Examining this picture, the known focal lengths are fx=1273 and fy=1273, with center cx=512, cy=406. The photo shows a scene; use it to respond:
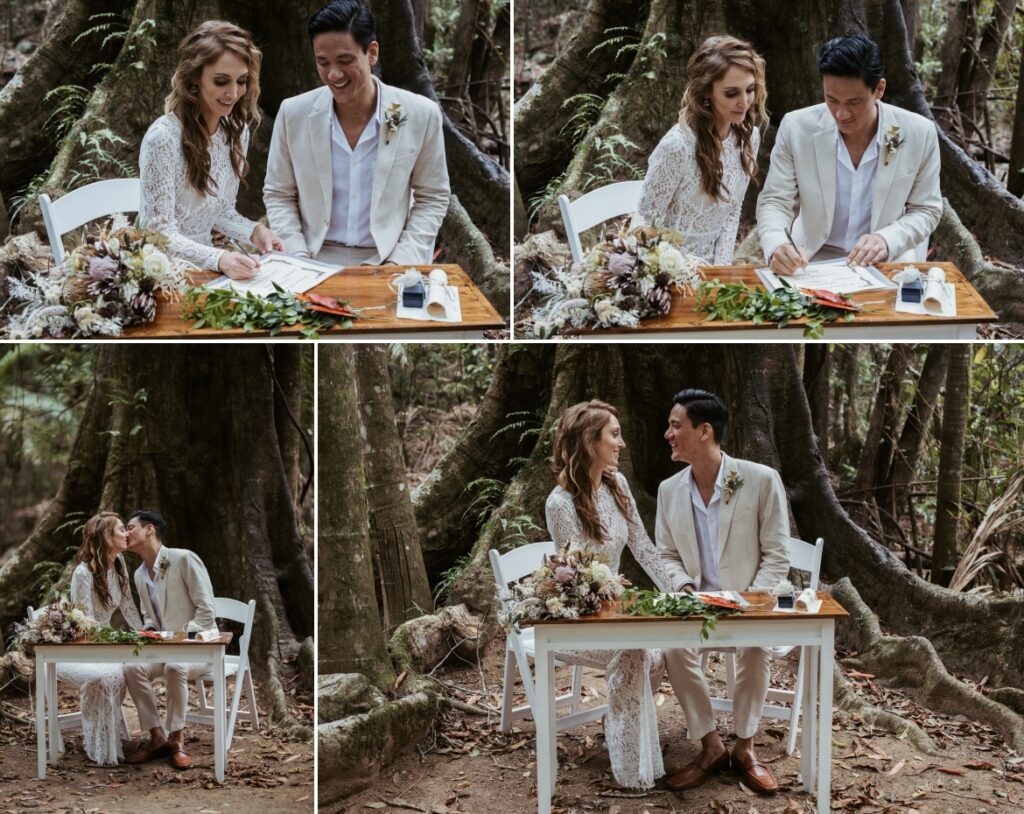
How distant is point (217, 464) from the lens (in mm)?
6414

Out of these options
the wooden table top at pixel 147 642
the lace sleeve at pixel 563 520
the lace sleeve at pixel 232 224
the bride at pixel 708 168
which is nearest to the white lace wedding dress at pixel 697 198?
the bride at pixel 708 168

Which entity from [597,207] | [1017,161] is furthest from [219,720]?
[1017,161]

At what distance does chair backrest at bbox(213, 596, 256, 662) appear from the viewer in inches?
240

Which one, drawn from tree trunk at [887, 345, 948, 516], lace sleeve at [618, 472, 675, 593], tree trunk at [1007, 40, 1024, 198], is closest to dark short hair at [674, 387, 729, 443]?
lace sleeve at [618, 472, 675, 593]

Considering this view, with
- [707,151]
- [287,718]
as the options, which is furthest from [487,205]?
[287,718]

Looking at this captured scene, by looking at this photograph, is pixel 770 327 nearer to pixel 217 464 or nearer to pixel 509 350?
pixel 509 350

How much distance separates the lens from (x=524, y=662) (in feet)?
17.7

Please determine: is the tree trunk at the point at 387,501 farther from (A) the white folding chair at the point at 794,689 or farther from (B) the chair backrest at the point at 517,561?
(A) the white folding chair at the point at 794,689

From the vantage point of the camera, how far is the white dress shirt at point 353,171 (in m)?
5.43

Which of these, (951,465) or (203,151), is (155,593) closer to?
(203,151)

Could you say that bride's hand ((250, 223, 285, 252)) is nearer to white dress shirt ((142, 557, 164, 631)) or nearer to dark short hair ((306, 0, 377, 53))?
dark short hair ((306, 0, 377, 53))

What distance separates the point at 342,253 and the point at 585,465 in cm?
141

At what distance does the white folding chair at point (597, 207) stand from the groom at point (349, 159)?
2.12 ft

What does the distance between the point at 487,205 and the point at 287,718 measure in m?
2.58
